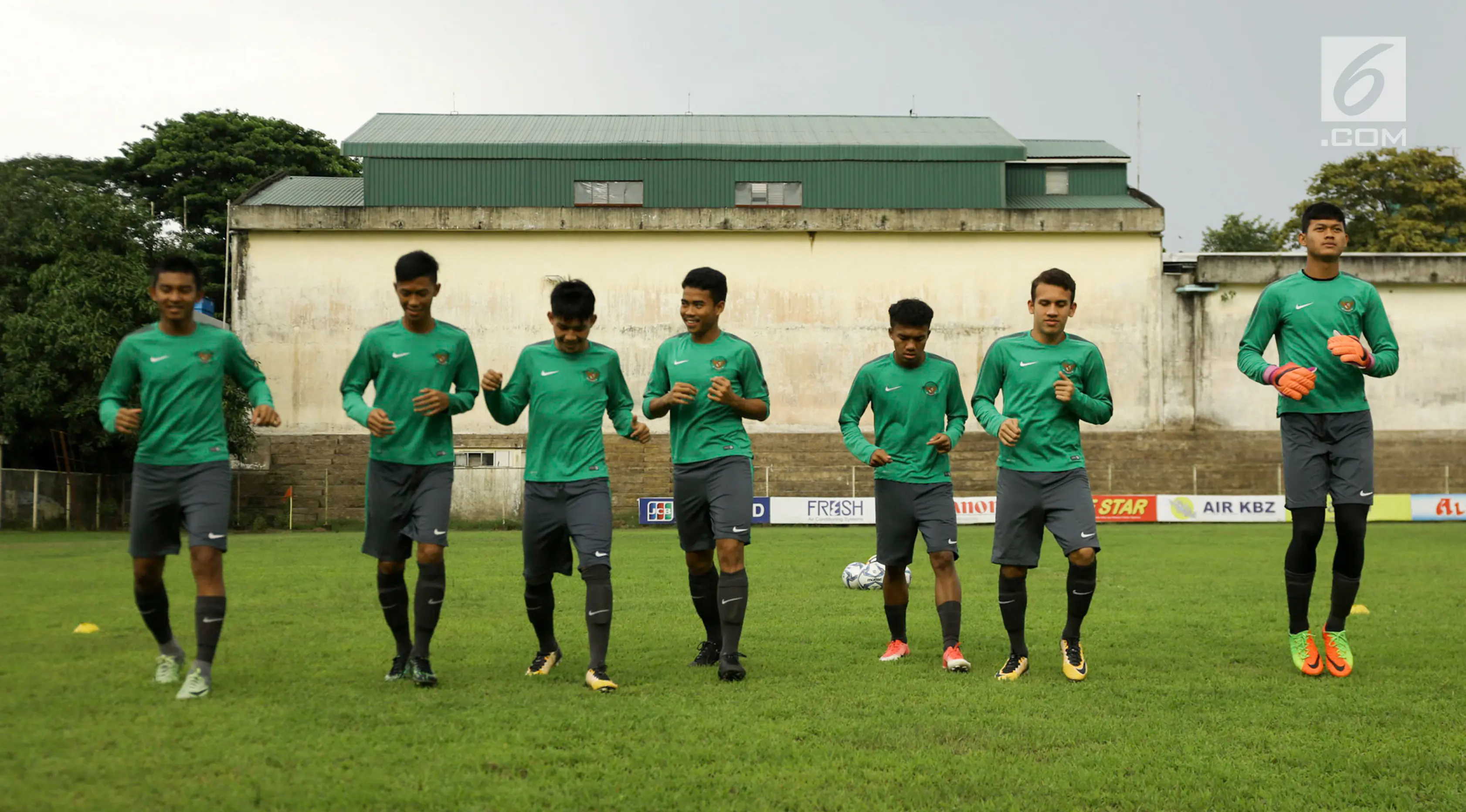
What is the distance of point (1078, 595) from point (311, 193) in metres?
37.9

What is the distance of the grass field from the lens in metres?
4.94

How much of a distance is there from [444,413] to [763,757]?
122 inches

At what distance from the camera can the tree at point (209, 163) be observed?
162ft

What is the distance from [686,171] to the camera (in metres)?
40.4

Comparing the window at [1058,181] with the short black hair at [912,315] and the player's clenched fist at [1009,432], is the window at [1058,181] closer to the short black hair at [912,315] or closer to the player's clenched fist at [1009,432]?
the short black hair at [912,315]

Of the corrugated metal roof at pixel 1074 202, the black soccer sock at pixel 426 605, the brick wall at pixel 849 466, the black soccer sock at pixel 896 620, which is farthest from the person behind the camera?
the corrugated metal roof at pixel 1074 202

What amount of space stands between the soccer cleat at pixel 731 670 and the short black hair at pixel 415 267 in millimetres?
2821

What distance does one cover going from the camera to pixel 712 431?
809 cm

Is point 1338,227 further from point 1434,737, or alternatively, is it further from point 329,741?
point 329,741

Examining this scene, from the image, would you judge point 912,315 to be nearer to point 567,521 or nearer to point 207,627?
point 567,521

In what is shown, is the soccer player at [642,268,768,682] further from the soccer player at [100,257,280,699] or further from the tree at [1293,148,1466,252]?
the tree at [1293,148,1466,252]

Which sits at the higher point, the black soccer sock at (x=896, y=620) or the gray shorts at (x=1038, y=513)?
the gray shorts at (x=1038, y=513)

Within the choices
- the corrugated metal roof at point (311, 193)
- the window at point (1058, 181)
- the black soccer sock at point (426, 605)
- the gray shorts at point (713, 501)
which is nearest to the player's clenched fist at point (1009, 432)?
the gray shorts at point (713, 501)

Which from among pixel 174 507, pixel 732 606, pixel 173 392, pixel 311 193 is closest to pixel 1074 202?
pixel 311 193
